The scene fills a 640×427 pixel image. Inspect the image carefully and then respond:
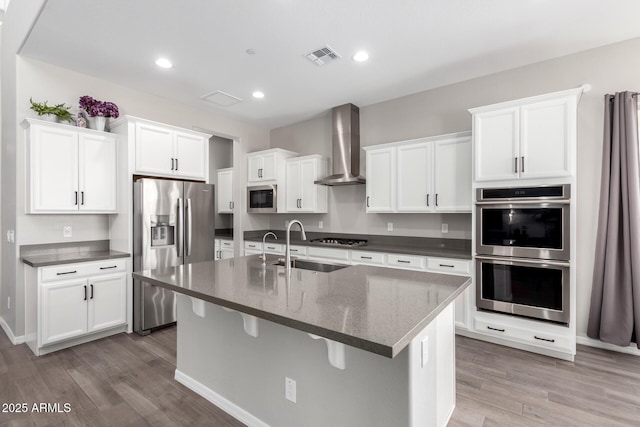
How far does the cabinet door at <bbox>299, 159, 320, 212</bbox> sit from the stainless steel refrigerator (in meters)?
Answer: 1.47

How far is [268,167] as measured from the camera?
17.2ft

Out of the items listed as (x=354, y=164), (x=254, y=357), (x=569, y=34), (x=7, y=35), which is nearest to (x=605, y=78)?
(x=569, y=34)

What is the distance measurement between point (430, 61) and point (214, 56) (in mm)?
2275

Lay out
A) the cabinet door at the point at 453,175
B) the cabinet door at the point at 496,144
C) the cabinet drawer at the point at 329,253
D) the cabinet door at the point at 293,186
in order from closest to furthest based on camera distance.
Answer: the cabinet door at the point at 496,144
the cabinet door at the point at 453,175
the cabinet drawer at the point at 329,253
the cabinet door at the point at 293,186

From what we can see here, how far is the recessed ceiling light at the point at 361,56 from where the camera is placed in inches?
124

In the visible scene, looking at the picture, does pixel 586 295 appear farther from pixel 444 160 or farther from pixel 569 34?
pixel 569 34

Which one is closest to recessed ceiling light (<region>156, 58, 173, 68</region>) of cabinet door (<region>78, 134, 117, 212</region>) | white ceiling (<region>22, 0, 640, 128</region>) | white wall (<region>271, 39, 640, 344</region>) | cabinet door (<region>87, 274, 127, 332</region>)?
white ceiling (<region>22, 0, 640, 128</region>)

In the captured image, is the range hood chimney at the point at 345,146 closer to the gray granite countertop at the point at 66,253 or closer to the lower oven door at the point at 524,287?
the lower oven door at the point at 524,287

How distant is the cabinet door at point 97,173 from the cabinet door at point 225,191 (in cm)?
256

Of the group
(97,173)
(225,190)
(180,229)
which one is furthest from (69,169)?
(225,190)

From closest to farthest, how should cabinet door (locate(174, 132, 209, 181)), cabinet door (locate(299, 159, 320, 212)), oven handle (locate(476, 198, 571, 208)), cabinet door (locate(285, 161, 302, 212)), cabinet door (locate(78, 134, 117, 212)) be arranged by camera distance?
1. oven handle (locate(476, 198, 571, 208))
2. cabinet door (locate(78, 134, 117, 212))
3. cabinet door (locate(174, 132, 209, 181))
4. cabinet door (locate(299, 159, 320, 212))
5. cabinet door (locate(285, 161, 302, 212))

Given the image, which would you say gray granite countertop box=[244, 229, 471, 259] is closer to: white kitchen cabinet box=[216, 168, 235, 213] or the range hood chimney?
the range hood chimney

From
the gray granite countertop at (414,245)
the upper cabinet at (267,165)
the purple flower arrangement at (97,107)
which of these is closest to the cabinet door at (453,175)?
the gray granite countertop at (414,245)

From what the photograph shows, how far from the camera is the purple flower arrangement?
3432 millimetres
